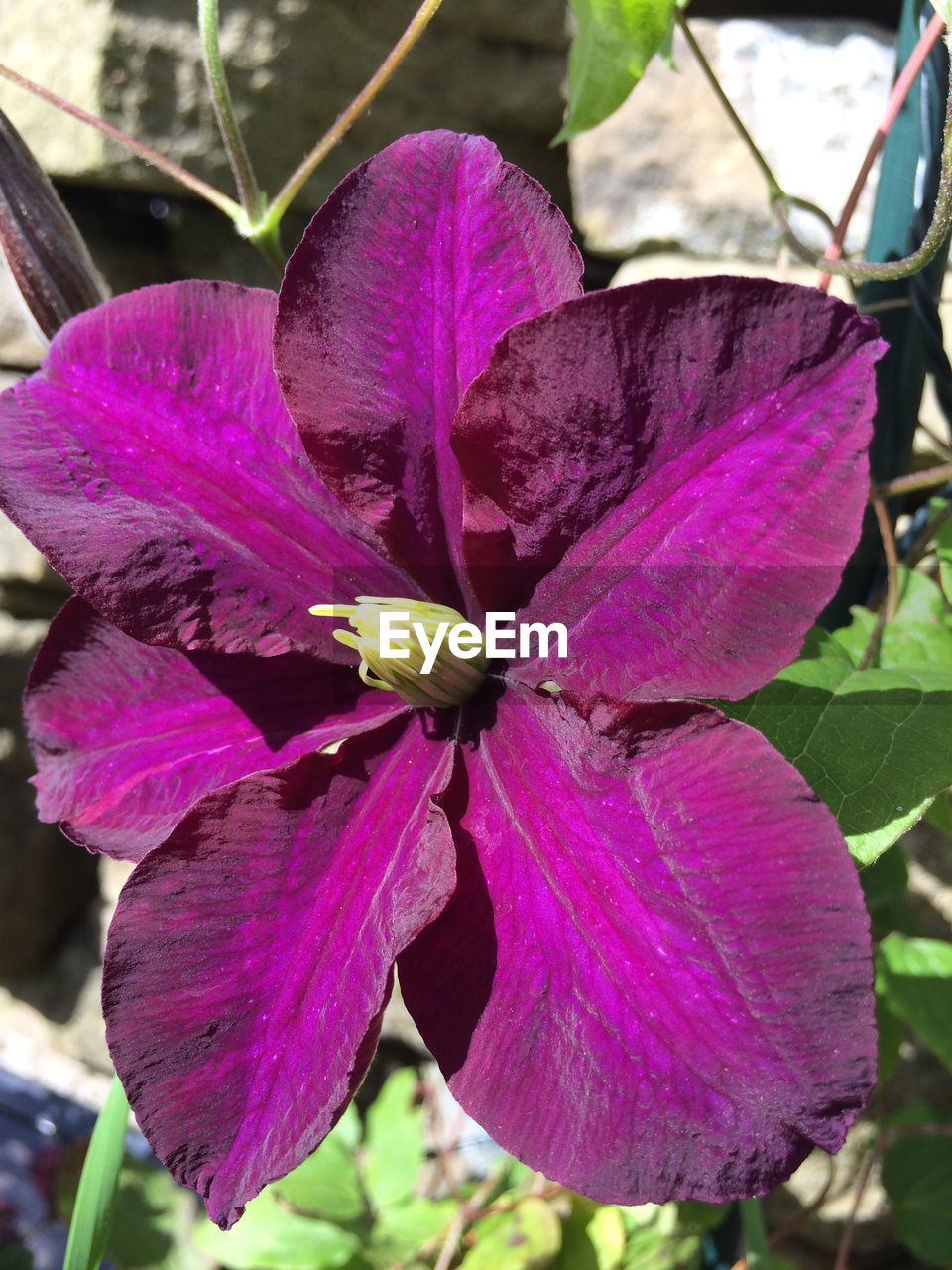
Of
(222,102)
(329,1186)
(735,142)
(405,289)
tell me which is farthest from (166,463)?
(735,142)

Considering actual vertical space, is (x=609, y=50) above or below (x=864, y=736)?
above

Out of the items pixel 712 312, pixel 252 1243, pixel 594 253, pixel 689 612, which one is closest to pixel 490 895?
pixel 689 612

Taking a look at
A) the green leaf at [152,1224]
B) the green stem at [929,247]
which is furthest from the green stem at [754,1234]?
the green leaf at [152,1224]

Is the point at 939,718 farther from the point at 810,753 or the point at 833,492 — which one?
the point at 833,492

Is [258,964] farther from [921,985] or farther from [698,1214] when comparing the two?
[921,985]

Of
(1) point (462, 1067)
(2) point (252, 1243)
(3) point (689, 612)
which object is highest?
(3) point (689, 612)

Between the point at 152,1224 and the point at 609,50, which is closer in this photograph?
the point at 609,50

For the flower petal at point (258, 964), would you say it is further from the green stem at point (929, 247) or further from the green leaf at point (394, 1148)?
the green leaf at point (394, 1148)
